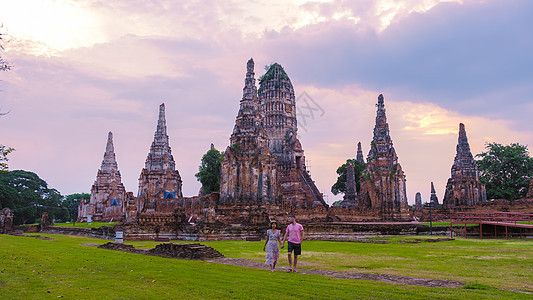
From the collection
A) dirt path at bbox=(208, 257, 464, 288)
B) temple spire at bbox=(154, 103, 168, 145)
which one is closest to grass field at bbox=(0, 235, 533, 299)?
dirt path at bbox=(208, 257, 464, 288)

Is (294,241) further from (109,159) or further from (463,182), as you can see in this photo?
(109,159)

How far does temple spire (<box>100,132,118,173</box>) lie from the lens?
65.2m

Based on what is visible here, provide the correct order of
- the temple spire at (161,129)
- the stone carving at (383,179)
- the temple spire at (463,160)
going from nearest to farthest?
the stone carving at (383,179)
the temple spire at (463,160)
the temple spire at (161,129)

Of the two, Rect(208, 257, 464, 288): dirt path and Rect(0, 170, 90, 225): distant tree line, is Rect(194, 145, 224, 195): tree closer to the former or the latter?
Rect(0, 170, 90, 225): distant tree line

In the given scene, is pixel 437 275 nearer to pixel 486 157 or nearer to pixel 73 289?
pixel 73 289

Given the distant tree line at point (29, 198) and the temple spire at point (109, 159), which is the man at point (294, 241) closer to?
the distant tree line at point (29, 198)

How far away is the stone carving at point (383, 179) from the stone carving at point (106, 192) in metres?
31.2

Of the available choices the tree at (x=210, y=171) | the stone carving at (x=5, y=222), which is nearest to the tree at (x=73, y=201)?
the tree at (x=210, y=171)

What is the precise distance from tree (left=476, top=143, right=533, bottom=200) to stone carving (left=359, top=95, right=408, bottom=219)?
20.8 m

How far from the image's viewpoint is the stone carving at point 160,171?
187ft

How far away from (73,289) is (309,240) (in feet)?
55.1

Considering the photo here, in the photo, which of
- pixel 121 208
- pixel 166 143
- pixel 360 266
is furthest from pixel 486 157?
pixel 360 266

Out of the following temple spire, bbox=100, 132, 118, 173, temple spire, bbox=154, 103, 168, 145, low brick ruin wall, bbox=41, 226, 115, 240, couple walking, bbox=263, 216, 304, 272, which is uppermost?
temple spire, bbox=154, 103, 168, 145

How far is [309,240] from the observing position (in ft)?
77.3
